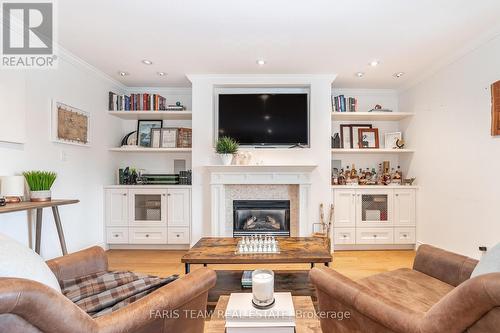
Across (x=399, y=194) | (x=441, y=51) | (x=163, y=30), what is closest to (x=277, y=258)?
(x=163, y=30)

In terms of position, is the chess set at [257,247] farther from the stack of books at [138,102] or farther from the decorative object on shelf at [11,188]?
the stack of books at [138,102]

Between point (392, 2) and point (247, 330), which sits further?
point (392, 2)

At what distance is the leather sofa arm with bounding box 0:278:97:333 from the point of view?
0.72 m

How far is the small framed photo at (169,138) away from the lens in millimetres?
4070

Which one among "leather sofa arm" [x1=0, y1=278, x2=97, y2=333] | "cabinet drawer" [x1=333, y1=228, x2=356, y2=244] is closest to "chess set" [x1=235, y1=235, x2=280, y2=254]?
"leather sofa arm" [x1=0, y1=278, x2=97, y2=333]

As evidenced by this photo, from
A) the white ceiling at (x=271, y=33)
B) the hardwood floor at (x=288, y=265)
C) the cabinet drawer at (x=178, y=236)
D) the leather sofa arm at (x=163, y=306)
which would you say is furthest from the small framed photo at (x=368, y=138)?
the leather sofa arm at (x=163, y=306)

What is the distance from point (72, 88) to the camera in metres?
3.18

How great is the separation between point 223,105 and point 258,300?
3.03 meters

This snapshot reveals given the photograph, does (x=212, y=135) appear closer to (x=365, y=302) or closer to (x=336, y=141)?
(x=336, y=141)

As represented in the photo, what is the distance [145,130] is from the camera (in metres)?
4.22

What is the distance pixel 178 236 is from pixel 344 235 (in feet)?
7.34

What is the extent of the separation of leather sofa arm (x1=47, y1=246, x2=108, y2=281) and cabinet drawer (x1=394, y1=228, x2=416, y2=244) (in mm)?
Result: 3562

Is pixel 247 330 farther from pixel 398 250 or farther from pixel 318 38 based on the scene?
pixel 398 250

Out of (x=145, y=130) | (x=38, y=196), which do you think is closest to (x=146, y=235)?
(x=145, y=130)
